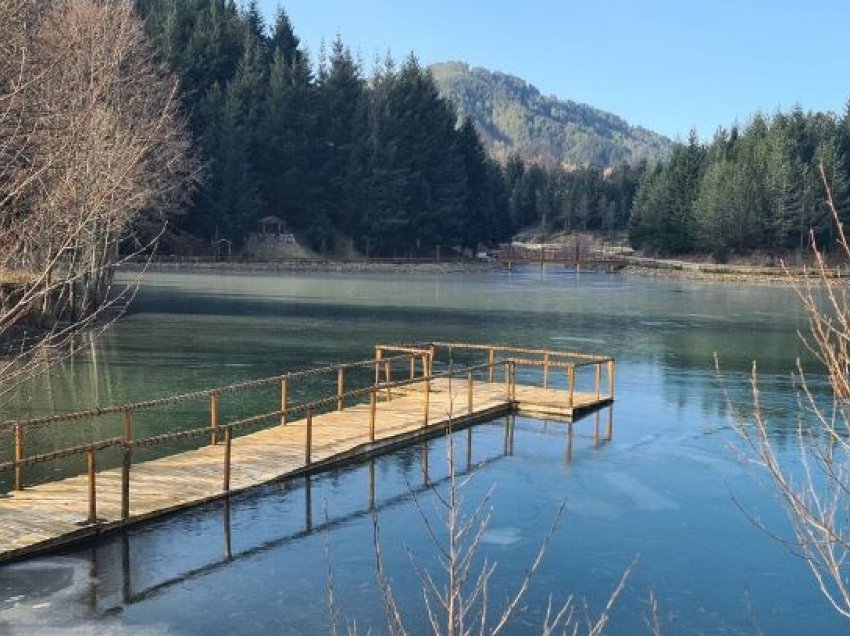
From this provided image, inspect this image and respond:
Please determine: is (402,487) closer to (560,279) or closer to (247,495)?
(247,495)

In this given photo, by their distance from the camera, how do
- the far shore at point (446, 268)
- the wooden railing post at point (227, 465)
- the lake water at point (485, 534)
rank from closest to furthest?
1. the lake water at point (485, 534)
2. the wooden railing post at point (227, 465)
3. the far shore at point (446, 268)

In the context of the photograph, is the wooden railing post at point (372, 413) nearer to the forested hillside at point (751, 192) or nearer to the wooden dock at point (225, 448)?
the wooden dock at point (225, 448)

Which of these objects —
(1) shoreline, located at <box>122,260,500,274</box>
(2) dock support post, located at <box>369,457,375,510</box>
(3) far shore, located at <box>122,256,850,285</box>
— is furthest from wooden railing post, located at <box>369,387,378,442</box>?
(3) far shore, located at <box>122,256,850,285</box>

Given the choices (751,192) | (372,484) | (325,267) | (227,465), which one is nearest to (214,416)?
(227,465)

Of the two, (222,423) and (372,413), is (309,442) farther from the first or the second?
(222,423)

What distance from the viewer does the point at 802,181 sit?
12019 centimetres

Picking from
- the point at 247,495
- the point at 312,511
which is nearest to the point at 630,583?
the point at 312,511

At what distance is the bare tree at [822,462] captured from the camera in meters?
5.17

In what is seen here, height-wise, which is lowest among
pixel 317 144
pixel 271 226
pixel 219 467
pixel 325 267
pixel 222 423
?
pixel 222 423

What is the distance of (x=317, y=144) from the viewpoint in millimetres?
113625

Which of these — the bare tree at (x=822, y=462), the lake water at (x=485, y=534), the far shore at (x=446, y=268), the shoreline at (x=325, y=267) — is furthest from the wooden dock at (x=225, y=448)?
the far shore at (x=446, y=268)

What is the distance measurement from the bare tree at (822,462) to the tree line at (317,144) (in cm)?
8027

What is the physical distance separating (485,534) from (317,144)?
102093mm

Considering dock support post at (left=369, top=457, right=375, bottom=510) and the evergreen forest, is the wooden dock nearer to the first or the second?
dock support post at (left=369, top=457, right=375, bottom=510)
